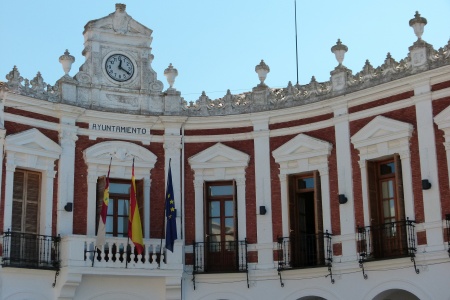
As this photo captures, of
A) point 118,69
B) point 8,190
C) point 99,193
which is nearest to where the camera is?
point 8,190

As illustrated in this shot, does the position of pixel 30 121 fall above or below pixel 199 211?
above

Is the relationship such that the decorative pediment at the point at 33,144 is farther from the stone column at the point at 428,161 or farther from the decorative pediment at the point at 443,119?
the decorative pediment at the point at 443,119

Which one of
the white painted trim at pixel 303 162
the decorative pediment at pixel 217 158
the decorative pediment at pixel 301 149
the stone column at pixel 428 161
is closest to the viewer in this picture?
the stone column at pixel 428 161

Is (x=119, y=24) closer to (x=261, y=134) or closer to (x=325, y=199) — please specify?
(x=261, y=134)

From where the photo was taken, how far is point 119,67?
25.4 meters

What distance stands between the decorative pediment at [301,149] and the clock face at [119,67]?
5038 millimetres

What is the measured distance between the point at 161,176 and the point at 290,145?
3.87 metres

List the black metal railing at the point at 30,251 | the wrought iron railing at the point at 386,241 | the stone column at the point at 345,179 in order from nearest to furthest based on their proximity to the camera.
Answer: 1. the wrought iron railing at the point at 386,241
2. the black metal railing at the point at 30,251
3. the stone column at the point at 345,179

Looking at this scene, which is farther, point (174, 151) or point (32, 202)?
point (174, 151)

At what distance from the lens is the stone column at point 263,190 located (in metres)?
23.8

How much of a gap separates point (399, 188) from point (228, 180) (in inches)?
204

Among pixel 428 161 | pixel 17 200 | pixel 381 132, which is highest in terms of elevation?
pixel 381 132

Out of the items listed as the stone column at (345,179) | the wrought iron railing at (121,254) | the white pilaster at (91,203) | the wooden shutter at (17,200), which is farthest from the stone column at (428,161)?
the wooden shutter at (17,200)

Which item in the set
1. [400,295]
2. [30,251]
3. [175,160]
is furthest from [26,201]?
[400,295]
